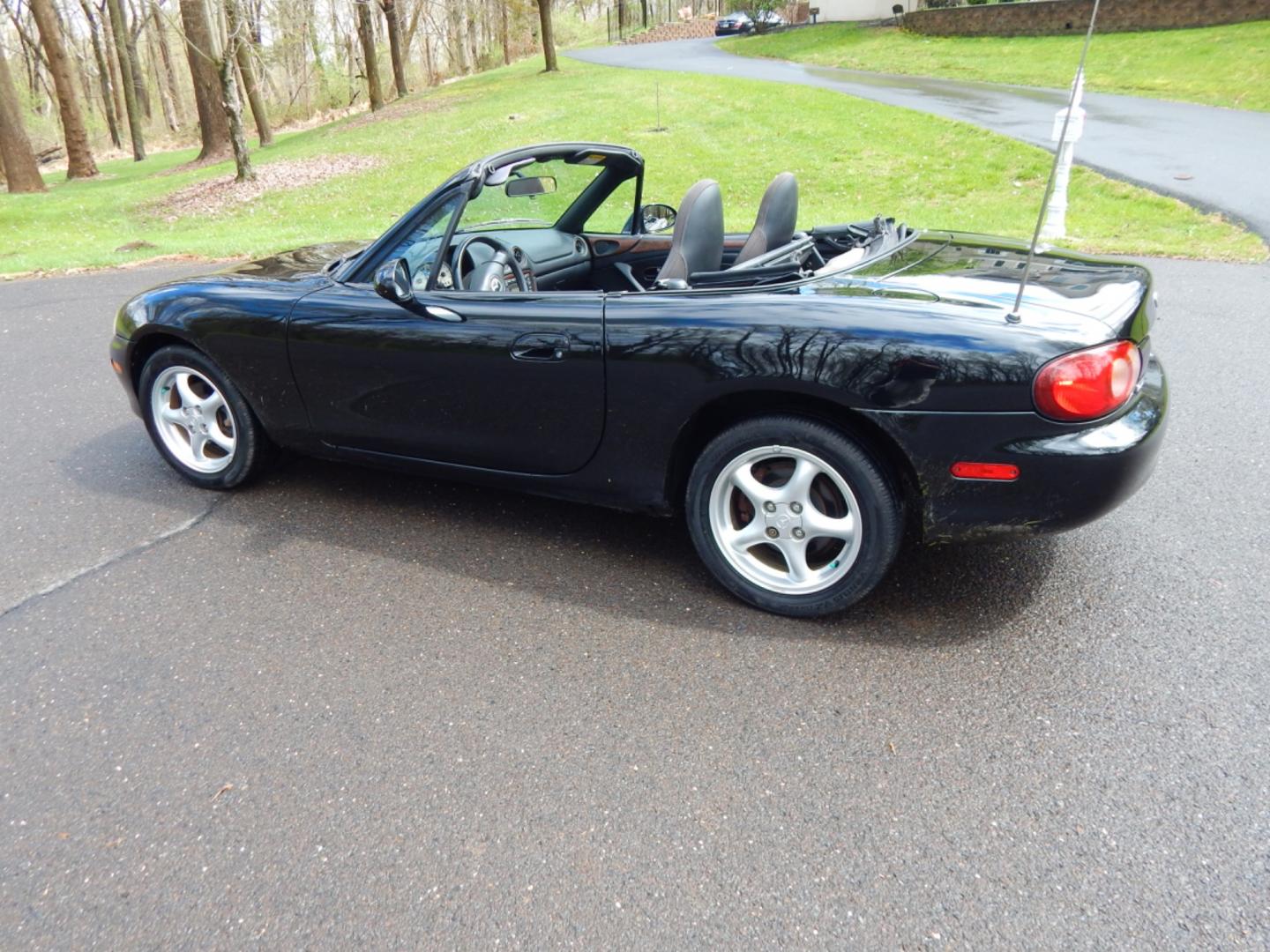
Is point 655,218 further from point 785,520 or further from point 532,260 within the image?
point 785,520

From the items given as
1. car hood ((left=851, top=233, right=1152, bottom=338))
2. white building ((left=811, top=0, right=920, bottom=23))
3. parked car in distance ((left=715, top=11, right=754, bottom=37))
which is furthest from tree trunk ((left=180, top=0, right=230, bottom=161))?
white building ((left=811, top=0, right=920, bottom=23))

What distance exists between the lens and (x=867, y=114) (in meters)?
18.2

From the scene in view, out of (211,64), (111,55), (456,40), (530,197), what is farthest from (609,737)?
(111,55)

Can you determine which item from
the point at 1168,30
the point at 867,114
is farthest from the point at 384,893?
the point at 1168,30

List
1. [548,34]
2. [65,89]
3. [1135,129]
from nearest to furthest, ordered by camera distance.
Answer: [1135,129] → [65,89] → [548,34]

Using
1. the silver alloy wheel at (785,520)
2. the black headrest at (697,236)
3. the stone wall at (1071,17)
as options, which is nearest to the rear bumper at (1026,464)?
the silver alloy wheel at (785,520)

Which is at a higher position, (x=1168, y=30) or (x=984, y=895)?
(x=1168, y=30)

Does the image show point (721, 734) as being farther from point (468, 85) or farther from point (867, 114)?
point (468, 85)

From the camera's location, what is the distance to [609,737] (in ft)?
8.29

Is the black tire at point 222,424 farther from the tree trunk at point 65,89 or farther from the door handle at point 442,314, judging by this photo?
the tree trunk at point 65,89

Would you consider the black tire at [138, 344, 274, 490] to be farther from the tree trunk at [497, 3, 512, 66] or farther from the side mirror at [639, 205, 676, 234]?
the tree trunk at [497, 3, 512, 66]

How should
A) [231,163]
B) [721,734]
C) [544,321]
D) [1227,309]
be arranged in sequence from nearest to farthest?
1. [721,734]
2. [544,321]
3. [1227,309]
4. [231,163]

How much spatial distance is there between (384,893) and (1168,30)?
32153 millimetres

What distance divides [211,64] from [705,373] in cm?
2245
